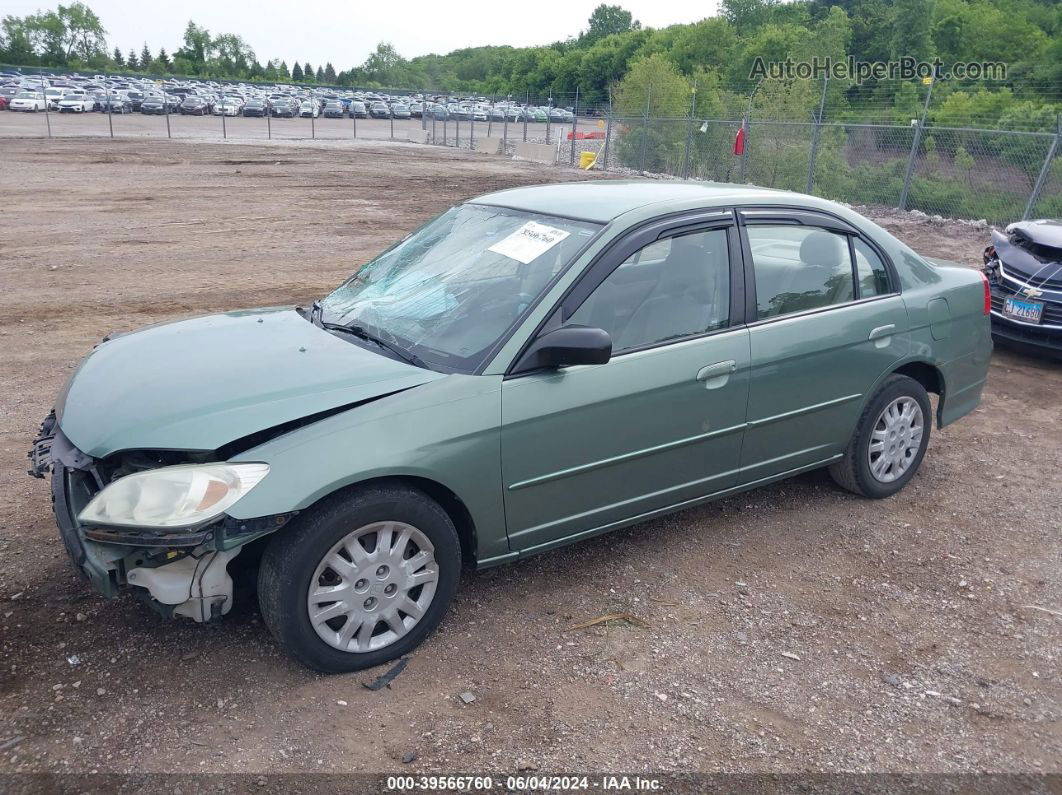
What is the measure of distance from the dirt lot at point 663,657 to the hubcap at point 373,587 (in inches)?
6.7

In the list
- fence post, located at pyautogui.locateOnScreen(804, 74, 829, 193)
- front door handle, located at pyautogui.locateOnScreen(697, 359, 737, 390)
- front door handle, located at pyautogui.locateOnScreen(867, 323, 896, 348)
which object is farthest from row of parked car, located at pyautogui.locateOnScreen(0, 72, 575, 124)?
front door handle, located at pyautogui.locateOnScreen(697, 359, 737, 390)

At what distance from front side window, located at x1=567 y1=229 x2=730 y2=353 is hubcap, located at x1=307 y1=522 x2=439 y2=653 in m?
1.12

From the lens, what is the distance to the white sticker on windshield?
3775mm

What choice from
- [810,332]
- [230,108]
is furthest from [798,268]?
[230,108]

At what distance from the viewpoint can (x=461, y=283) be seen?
382 centimetres

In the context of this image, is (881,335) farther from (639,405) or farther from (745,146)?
(745,146)

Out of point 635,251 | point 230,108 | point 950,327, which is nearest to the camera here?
point 635,251

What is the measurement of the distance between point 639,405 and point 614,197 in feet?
3.50

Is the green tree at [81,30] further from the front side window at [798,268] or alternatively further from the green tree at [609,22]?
the front side window at [798,268]

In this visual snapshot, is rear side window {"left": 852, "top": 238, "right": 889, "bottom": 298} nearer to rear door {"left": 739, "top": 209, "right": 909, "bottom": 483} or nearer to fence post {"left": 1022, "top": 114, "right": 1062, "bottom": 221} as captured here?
rear door {"left": 739, "top": 209, "right": 909, "bottom": 483}

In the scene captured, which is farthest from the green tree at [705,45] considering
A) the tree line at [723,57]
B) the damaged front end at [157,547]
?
the damaged front end at [157,547]

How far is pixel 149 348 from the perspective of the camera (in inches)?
147

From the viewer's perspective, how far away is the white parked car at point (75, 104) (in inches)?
2033

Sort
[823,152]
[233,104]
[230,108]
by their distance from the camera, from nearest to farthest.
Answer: [823,152] < [230,108] < [233,104]
